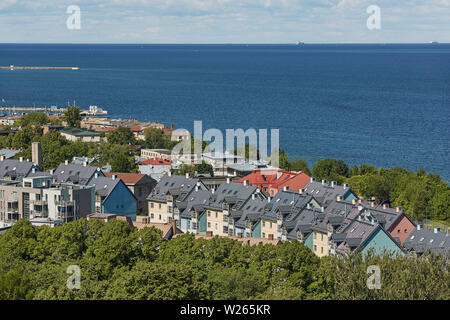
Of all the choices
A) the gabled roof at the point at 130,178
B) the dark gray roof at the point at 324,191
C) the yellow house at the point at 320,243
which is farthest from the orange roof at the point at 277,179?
the yellow house at the point at 320,243

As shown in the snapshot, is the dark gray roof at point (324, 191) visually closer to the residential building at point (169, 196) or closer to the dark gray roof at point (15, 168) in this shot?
the residential building at point (169, 196)

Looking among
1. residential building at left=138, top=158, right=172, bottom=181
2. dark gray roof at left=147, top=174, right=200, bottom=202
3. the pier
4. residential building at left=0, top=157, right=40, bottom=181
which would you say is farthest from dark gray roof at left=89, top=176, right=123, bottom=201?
the pier

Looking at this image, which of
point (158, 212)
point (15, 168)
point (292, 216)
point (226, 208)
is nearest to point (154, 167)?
point (158, 212)

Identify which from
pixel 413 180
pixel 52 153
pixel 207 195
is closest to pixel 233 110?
pixel 52 153

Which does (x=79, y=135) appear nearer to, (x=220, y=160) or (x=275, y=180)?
(x=220, y=160)

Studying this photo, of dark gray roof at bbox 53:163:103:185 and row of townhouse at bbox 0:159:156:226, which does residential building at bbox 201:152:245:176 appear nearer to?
row of townhouse at bbox 0:159:156:226

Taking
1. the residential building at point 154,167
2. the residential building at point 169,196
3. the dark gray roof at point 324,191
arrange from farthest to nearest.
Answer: the residential building at point 154,167
the residential building at point 169,196
the dark gray roof at point 324,191
